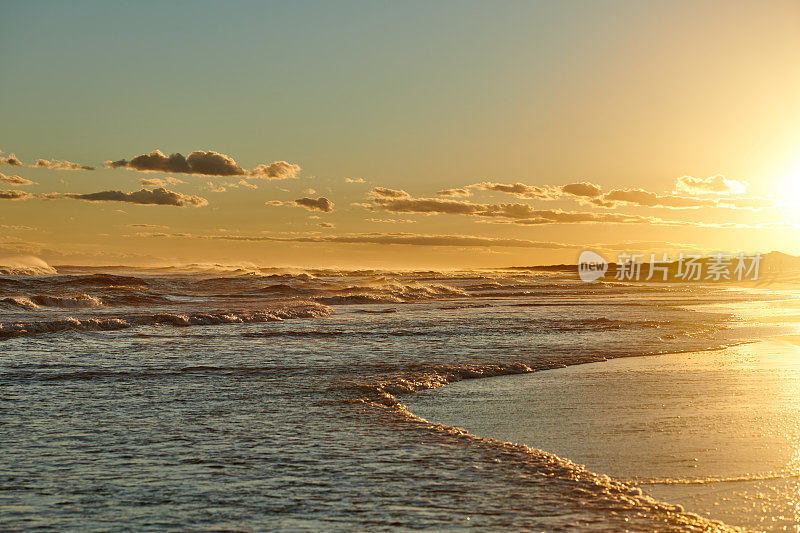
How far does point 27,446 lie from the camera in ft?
21.9

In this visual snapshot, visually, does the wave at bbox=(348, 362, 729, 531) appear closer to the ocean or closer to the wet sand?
the ocean

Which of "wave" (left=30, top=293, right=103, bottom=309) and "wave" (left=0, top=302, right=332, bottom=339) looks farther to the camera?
"wave" (left=30, top=293, right=103, bottom=309)

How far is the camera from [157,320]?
70.9 ft

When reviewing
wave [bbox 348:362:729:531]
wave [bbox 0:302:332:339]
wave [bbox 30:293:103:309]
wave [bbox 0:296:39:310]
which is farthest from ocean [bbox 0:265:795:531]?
wave [bbox 30:293:103:309]

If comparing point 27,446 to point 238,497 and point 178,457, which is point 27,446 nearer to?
point 178,457

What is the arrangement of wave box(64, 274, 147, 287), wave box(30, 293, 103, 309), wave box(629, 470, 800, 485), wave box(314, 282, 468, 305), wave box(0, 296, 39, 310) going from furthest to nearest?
1. wave box(64, 274, 147, 287)
2. wave box(314, 282, 468, 305)
3. wave box(30, 293, 103, 309)
4. wave box(0, 296, 39, 310)
5. wave box(629, 470, 800, 485)

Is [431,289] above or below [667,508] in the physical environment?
below

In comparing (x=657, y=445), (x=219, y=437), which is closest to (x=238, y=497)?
(x=219, y=437)

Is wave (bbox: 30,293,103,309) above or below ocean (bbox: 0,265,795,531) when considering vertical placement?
below

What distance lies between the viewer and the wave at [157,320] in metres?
18.0

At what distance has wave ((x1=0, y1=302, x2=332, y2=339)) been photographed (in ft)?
59.1

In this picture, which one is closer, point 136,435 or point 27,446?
point 27,446

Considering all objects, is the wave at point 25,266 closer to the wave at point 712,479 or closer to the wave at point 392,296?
the wave at point 392,296

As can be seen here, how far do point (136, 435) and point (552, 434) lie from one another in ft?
14.7
